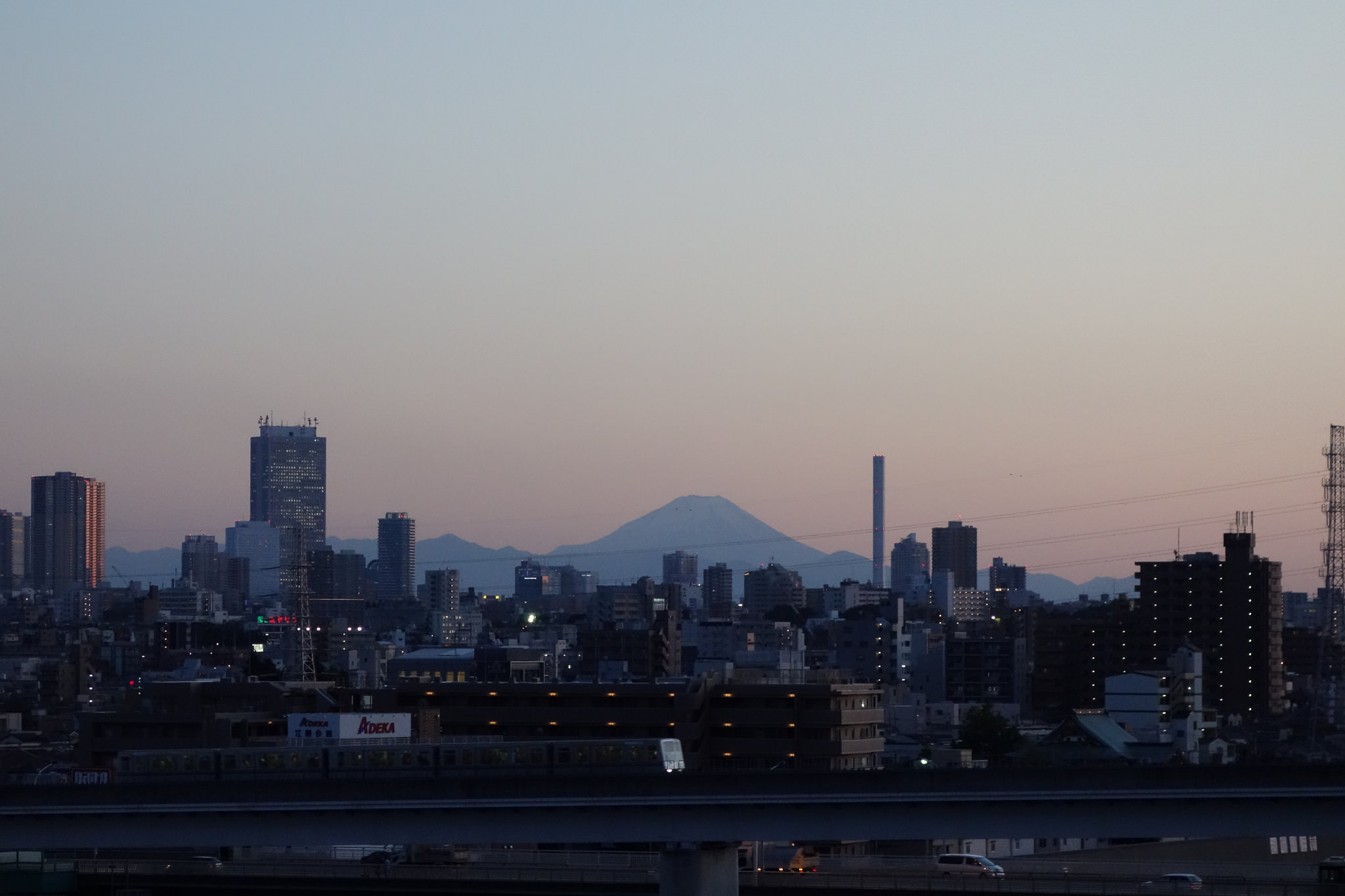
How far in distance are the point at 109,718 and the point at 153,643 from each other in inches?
5165

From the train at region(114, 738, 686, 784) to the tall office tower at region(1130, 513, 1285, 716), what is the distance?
313 feet

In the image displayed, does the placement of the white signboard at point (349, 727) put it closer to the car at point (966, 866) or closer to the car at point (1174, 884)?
the car at point (966, 866)

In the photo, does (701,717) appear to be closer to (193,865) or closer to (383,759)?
(383,759)

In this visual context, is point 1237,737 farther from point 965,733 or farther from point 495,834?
point 495,834

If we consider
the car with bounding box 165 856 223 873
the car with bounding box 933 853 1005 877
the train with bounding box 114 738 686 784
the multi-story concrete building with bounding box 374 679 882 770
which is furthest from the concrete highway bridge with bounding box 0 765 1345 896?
Result: the multi-story concrete building with bounding box 374 679 882 770

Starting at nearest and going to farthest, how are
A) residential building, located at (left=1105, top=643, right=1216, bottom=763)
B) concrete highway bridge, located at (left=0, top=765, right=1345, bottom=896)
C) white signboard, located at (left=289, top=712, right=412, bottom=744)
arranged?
1. concrete highway bridge, located at (left=0, top=765, right=1345, bottom=896)
2. white signboard, located at (left=289, top=712, right=412, bottom=744)
3. residential building, located at (left=1105, top=643, right=1216, bottom=763)

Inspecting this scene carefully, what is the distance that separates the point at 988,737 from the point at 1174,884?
157 ft

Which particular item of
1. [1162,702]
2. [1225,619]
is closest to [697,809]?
[1162,702]

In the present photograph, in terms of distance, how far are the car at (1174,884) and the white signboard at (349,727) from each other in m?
30.7

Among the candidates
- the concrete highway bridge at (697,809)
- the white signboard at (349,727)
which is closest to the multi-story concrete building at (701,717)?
the white signboard at (349,727)

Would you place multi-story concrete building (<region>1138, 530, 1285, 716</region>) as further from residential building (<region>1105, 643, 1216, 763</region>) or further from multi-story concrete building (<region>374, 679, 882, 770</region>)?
multi-story concrete building (<region>374, 679, 882, 770</region>)

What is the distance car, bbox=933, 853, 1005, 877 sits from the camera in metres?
42.1

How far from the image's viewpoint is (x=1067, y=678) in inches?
5546

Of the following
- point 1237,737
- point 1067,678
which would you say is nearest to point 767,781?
point 1237,737
